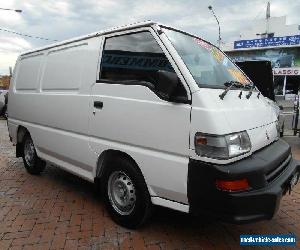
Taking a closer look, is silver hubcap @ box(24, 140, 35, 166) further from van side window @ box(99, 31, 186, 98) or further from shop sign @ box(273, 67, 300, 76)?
shop sign @ box(273, 67, 300, 76)

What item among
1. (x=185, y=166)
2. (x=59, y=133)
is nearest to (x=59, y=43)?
(x=59, y=133)

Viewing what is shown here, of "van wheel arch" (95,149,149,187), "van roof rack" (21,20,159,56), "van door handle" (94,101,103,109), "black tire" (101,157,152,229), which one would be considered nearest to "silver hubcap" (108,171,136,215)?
"black tire" (101,157,152,229)

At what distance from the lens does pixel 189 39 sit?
3.94 meters

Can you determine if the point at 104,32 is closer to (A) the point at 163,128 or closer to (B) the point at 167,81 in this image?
(B) the point at 167,81

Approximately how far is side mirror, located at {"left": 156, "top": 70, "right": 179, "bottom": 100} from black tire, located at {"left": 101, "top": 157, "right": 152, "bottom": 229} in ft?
3.19

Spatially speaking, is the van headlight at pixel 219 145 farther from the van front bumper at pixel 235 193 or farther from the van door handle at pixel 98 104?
the van door handle at pixel 98 104

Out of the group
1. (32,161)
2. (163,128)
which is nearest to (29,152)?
(32,161)

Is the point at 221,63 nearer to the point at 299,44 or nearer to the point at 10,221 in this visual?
the point at 10,221

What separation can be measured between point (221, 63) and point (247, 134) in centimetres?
140

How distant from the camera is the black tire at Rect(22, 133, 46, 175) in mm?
5900

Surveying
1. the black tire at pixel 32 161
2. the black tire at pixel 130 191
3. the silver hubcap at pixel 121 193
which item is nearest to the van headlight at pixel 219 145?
the black tire at pixel 130 191

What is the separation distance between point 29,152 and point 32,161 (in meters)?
0.19

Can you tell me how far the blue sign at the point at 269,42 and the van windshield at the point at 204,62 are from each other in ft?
104

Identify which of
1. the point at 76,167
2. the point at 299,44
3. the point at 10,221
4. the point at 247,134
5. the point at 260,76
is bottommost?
the point at 10,221
